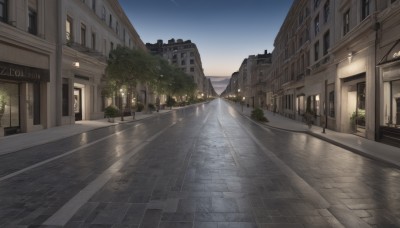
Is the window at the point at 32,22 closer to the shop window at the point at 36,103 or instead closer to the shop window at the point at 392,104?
the shop window at the point at 36,103

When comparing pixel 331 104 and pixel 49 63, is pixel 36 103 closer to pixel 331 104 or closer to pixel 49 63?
pixel 49 63

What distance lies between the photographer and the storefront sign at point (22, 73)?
15406mm

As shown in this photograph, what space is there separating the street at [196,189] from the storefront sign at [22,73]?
704cm

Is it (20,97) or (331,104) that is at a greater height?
(20,97)

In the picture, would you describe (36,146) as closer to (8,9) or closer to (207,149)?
(207,149)

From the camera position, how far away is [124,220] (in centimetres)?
469

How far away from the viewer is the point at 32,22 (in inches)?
747

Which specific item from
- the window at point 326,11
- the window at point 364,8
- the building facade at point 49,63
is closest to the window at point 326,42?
the window at point 326,11

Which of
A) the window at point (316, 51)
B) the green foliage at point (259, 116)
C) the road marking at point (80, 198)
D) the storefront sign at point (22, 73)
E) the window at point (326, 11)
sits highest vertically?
the window at point (326, 11)

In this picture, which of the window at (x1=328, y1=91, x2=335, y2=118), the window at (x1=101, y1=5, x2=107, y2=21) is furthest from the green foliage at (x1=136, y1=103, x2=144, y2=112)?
the window at (x1=328, y1=91, x2=335, y2=118)

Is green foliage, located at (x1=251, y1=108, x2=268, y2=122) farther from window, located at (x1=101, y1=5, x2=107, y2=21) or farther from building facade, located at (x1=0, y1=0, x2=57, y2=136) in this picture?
window, located at (x1=101, y1=5, x2=107, y2=21)

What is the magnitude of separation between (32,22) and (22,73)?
4.44 metres

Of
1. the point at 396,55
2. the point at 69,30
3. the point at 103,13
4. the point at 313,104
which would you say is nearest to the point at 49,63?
the point at 69,30

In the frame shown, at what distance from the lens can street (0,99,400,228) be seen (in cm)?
477
